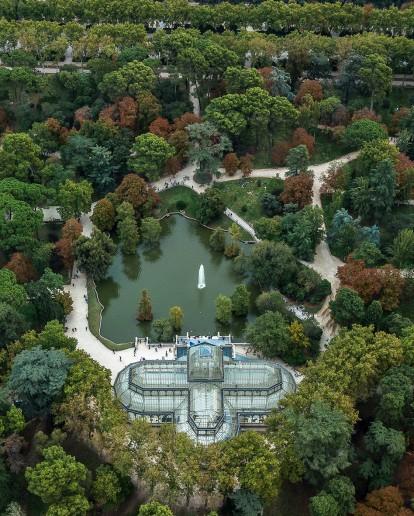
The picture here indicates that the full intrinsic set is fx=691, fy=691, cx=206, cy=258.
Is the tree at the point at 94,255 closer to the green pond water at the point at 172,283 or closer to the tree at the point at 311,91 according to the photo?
the green pond water at the point at 172,283

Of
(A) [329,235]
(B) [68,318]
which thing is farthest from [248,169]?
(B) [68,318]

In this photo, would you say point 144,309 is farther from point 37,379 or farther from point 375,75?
point 375,75

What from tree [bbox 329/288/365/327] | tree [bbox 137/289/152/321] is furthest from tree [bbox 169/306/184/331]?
tree [bbox 329/288/365/327]

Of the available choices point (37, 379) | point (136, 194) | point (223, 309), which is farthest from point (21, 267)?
point (223, 309)

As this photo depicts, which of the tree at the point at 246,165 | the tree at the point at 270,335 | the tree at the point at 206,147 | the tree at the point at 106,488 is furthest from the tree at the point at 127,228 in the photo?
the tree at the point at 106,488

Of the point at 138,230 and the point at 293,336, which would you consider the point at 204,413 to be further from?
the point at 138,230
